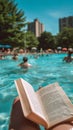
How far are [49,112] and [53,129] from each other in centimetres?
29

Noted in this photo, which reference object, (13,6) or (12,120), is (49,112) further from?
(13,6)

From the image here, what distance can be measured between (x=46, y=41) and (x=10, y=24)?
39410 millimetres

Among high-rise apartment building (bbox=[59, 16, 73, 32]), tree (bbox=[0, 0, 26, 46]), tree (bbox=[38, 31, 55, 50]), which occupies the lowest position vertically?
tree (bbox=[38, 31, 55, 50])

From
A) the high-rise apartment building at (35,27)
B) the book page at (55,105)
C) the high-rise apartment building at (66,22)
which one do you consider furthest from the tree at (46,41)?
the book page at (55,105)

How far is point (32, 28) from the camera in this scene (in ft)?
511

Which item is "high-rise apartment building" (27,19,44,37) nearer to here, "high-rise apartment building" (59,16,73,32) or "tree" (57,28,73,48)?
"high-rise apartment building" (59,16,73,32)

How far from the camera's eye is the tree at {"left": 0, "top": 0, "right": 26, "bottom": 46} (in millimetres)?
48375

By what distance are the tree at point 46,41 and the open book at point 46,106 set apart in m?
84.8

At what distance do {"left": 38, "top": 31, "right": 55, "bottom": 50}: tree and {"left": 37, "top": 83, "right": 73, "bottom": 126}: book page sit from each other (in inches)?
3334

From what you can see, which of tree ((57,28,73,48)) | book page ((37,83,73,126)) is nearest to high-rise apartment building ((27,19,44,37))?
tree ((57,28,73,48))

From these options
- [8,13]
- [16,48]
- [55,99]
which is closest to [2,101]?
[55,99]

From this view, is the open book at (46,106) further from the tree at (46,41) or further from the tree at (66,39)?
the tree at (46,41)

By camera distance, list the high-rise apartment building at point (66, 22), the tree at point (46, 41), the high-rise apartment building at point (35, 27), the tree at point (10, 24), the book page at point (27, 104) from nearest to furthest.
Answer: the book page at point (27, 104)
the tree at point (10, 24)
the tree at point (46, 41)
the high-rise apartment building at point (66, 22)
the high-rise apartment building at point (35, 27)

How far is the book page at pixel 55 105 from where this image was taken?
218 centimetres
